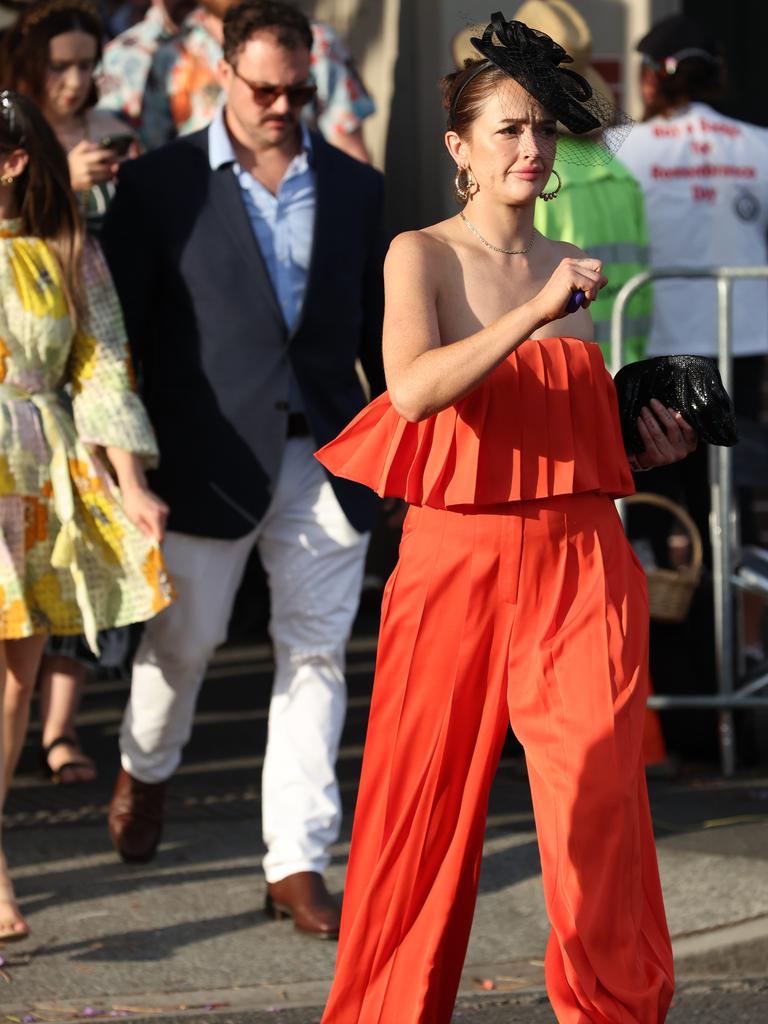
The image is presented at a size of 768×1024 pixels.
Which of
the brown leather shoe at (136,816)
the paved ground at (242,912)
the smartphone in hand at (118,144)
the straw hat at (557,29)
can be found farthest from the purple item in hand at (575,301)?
the straw hat at (557,29)

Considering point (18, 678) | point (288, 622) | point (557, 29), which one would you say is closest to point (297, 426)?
point (288, 622)

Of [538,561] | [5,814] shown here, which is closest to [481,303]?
[538,561]

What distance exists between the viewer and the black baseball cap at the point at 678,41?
305 inches

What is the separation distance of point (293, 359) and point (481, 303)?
5.58ft

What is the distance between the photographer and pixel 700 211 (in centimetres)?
782

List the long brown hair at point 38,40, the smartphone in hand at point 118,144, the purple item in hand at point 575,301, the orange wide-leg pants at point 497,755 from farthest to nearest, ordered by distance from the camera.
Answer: the long brown hair at point 38,40 → the smartphone in hand at point 118,144 → the orange wide-leg pants at point 497,755 → the purple item in hand at point 575,301

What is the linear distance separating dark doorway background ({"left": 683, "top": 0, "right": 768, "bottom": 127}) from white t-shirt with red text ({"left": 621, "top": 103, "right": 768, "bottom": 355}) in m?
2.41

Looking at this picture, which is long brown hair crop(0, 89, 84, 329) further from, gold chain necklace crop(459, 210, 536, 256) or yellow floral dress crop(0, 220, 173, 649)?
gold chain necklace crop(459, 210, 536, 256)

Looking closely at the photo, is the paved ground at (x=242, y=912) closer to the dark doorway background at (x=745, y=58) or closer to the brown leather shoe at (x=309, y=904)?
the brown leather shoe at (x=309, y=904)

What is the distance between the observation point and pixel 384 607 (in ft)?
13.4

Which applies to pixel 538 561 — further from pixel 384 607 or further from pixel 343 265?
pixel 343 265

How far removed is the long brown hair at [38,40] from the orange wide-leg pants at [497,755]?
3372 millimetres

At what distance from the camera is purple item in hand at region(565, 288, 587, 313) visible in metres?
3.56

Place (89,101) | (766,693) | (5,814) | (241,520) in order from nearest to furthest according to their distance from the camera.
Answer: (241,520) < (5,814) < (89,101) < (766,693)
